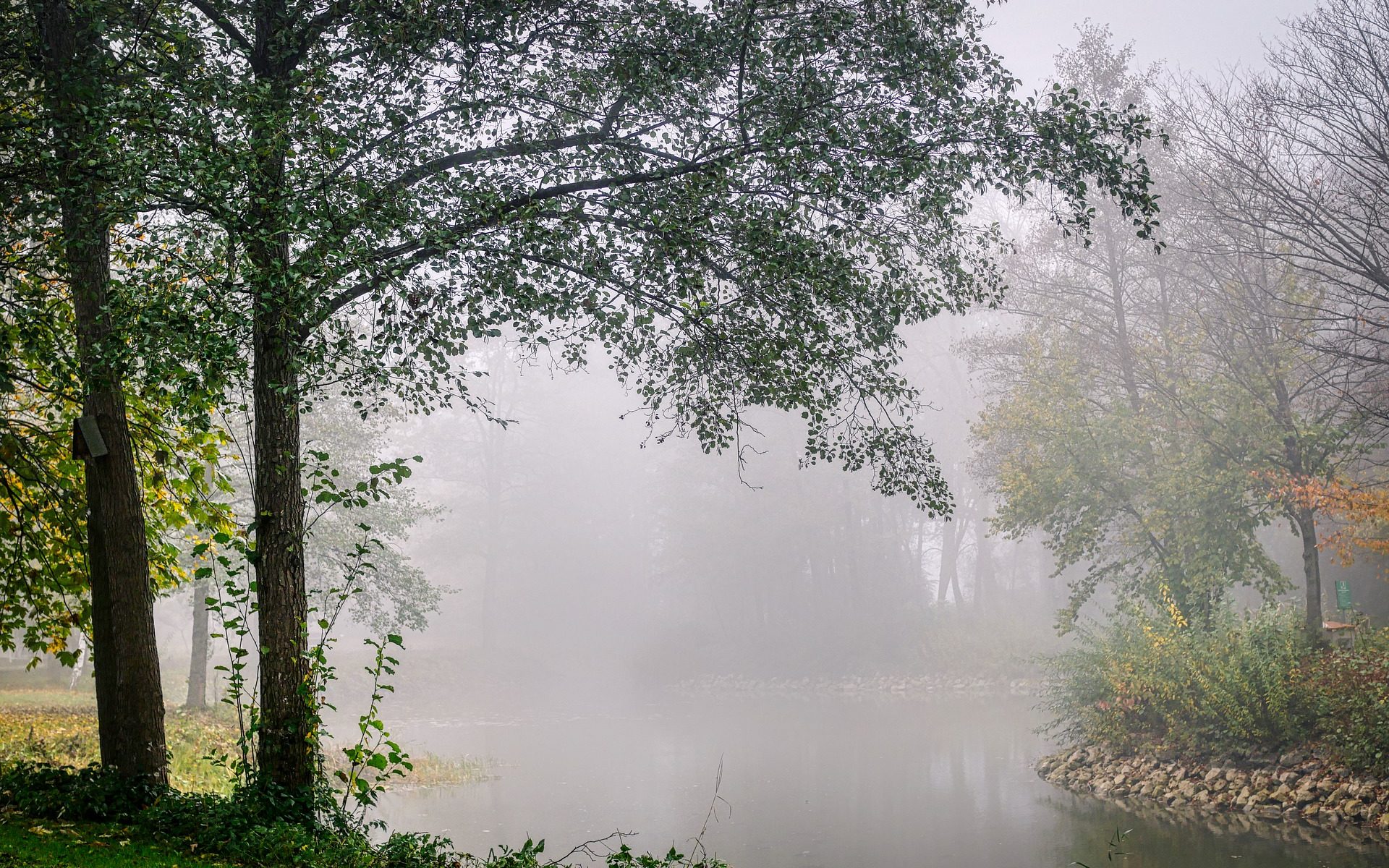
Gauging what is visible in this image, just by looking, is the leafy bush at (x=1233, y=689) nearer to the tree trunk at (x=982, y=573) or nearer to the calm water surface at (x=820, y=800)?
the calm water surface at (x=820, y=800)

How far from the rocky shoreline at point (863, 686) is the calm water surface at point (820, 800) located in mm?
3630

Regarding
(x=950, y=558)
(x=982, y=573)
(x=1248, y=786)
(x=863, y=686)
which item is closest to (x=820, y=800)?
(x=1248, y=786)

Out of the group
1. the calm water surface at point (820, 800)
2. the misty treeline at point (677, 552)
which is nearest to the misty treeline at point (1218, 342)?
the calm water surface at point (820, 800)

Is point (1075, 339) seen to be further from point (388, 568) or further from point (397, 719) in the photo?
point (397, 719)

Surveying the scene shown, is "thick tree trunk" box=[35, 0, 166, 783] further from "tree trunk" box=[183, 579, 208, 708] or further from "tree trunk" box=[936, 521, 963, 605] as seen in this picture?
"tree trunk" box=[936, 521, 963, 605]

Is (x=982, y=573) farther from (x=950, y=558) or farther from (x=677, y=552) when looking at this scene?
(x=677, y=552)

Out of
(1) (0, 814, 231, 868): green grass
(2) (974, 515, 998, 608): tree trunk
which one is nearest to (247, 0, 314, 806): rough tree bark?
(1) (0, 814, 231, 868): green grass

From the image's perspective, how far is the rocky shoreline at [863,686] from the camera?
1200 inches

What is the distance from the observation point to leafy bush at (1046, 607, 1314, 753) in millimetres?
13672

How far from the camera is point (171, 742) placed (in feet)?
44.8

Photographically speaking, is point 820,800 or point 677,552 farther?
point 677,552

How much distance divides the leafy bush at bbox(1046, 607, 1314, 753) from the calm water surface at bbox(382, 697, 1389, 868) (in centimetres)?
159

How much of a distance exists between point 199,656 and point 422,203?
16420 millimetres

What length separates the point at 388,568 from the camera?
65.8ft
